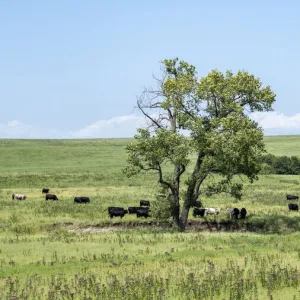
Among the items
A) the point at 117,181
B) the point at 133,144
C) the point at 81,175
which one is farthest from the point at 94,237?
the point at 81,175

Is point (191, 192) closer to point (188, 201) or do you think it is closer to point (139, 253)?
point (188, 201)

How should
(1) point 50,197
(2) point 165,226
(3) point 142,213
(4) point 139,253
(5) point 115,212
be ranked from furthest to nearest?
(1) point 50,197, (3) point 142,213, (5) point 115,212, (2) point 165,226, (4) point 139,253

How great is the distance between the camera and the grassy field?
15.7 m

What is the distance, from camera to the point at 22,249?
24.8m

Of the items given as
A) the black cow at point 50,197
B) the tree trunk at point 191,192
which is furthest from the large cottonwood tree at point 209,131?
the black cow at point 50,197

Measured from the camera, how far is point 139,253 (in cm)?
2320

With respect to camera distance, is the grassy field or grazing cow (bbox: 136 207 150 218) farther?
grazing cow (bbox: 136 207 150 218)

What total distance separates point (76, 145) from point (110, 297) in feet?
422

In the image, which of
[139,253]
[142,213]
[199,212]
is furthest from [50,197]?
[139,253]

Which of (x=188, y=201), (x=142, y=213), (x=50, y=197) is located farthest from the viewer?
(x=50, y=197)

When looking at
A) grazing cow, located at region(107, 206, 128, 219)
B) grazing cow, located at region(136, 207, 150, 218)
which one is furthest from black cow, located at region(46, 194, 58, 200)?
grazing cow, located at region(136, 207, 150, 218)

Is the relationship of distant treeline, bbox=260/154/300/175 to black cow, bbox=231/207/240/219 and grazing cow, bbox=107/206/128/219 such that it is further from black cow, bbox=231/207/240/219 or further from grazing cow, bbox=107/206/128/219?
grazing cow, bbox=107/206/128/219

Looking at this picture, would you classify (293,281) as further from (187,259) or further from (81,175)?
(81,175)

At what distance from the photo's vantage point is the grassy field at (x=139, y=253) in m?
15.7
